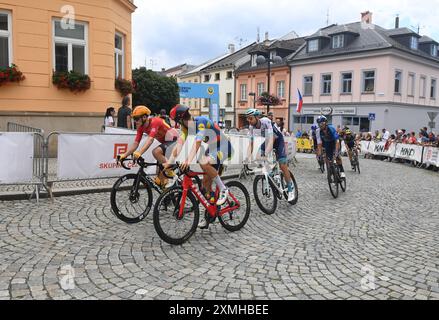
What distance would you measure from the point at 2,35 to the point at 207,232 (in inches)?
417

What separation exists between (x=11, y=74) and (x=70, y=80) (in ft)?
5.75

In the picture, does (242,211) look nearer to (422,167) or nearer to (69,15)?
(69,15)

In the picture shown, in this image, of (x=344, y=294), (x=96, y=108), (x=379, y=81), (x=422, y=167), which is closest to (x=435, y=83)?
(x=379, y=81)

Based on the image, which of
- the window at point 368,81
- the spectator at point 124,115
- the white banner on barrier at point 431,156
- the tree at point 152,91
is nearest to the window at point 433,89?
the window at point 368,81

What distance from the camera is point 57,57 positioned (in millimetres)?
13562

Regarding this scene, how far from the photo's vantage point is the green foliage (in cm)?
1346

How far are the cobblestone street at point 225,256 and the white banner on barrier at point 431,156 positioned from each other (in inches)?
424

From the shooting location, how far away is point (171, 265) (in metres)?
4.70

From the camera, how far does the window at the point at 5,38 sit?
41.9ft

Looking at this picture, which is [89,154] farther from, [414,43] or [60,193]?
[414,43]

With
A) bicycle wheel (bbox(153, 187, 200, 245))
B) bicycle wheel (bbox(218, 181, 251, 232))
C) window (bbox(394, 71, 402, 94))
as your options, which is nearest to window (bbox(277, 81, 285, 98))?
window (bbox(394, 71, 402, 94))

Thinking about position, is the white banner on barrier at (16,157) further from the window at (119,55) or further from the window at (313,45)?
the window at (313,45)

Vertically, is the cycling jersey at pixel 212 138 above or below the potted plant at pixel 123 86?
below

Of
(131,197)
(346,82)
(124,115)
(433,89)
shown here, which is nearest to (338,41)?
(346,82)
